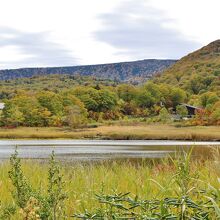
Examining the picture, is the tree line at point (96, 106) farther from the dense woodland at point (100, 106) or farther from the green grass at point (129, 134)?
the green grass at point (129, 134)

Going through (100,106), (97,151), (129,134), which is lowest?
(129,134)

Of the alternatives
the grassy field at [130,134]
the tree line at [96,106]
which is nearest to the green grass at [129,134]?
the grassy field at [130,134]

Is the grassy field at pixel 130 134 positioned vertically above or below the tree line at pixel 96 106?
below

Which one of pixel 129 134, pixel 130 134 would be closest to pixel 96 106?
pixel 129 134

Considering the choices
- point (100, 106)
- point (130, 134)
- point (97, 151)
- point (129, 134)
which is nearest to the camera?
point (97, 151)

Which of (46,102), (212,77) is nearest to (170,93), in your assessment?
(212,77)

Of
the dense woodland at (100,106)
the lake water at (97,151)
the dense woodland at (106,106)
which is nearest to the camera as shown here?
the lake water at (97,151)

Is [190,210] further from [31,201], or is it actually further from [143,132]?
[143,132]

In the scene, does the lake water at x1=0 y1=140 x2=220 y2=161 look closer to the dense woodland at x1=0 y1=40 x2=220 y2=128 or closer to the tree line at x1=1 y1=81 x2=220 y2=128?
the dense woodland at x1=0 y1=40 x2=220 y2=128

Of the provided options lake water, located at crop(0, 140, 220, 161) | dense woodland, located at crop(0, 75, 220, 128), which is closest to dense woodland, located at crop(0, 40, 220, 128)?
dense woodland, located at crop(0, 75, 220, 128)

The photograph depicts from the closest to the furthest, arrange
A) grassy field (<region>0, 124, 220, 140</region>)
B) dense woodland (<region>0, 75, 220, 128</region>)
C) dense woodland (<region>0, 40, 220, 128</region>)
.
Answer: grassy field (<region>0, 124, 220, 140</region>), dense woodland (<region>0, 75, 220, 128</region>), dense woodland (<region>0, 40, 220, 128</region>)

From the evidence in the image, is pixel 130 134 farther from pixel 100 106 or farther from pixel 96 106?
pixel 100 106

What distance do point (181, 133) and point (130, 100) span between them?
196 ft

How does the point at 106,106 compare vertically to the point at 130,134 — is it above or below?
above
